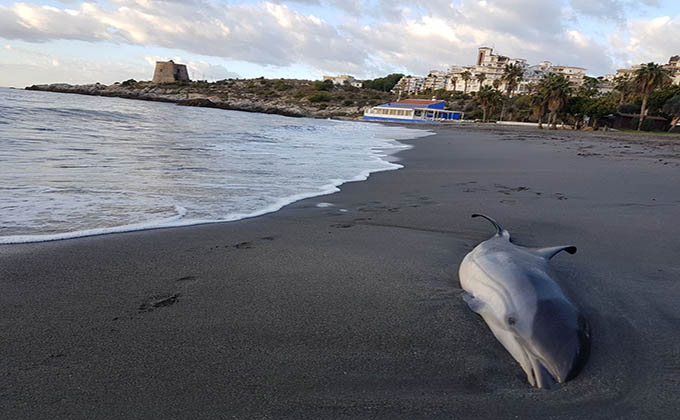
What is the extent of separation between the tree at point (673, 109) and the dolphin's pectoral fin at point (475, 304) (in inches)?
2316

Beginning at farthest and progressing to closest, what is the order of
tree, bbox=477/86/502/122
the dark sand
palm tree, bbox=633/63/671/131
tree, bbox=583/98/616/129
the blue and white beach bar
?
the blue and white beach bar
tree, bbox=477/86/502/122
tree, bbox=583/98/616/129
palm tree, bbox=633/63/671/131
the dark sand

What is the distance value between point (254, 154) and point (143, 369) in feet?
34.4

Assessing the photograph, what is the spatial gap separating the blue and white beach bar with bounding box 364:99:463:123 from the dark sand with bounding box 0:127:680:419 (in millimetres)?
67226

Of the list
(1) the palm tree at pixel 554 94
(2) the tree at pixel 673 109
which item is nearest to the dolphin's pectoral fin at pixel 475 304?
(1) the palm tree at pixel 554 94

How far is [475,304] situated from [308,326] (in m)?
1.14

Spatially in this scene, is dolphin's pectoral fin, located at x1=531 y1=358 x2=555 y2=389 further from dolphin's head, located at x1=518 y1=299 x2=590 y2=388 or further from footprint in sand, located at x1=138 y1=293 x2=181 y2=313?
footprint in sand, located at x1=138 y1=293 x2=181 y2=313

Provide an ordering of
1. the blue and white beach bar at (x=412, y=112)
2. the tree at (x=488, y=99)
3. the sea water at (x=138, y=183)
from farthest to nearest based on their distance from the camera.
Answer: the blue and white beach bar at (x=412, y=112), the tree at (x=488, y=99), the sea water at (x=138, y=183)

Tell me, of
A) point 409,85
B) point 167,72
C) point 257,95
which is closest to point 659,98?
point 257,95

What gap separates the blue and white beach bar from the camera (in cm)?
7125

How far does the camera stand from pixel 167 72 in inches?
5118

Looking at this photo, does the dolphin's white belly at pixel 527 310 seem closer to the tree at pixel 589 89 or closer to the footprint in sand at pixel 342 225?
the footprint in sand at pixel 342 225

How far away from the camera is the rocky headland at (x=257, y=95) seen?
85.4m

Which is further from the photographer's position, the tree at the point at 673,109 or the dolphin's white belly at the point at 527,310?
the tree at the point at 673,109

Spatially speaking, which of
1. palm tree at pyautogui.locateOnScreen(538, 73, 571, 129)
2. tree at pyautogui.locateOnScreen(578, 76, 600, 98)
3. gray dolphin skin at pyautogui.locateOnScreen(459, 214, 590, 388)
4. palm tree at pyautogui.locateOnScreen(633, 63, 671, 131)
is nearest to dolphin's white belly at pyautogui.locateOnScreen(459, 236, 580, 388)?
gray dolphin skin at pyautogui.locateOnScreen(459, 214, 590, 388)
